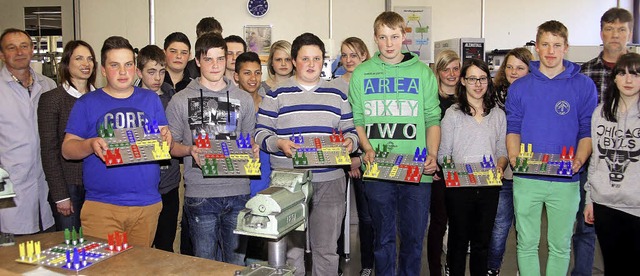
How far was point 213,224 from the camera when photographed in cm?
288

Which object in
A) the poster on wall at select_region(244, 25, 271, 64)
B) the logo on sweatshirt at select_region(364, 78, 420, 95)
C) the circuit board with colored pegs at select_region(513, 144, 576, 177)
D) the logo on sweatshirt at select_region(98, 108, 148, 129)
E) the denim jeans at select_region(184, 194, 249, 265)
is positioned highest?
the poster on wall at select_region(244, 25, 271, 64)

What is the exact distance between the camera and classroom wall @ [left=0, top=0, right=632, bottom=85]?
8.52 metres

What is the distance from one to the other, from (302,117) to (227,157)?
0.51 metres

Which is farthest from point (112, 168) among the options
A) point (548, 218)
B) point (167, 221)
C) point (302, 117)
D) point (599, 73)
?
point (599, 73)

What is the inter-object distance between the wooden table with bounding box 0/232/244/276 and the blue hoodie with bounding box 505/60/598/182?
6.67ft

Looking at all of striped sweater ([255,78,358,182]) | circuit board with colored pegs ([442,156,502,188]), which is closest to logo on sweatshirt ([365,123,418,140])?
striped sweater ([255,78,358,182])

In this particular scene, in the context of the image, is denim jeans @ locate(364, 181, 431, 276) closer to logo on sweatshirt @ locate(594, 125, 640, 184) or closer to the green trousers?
the green trousers

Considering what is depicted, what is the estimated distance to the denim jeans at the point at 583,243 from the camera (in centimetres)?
346

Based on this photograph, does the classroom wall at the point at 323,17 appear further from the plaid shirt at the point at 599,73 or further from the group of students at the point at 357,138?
the group of students at the point at 357,138

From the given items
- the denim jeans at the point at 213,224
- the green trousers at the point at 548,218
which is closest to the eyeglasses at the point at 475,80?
the green trousers at the point at 548,218

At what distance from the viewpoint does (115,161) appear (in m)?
2.51

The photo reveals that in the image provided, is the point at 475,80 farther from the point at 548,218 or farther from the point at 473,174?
the point at 548,218

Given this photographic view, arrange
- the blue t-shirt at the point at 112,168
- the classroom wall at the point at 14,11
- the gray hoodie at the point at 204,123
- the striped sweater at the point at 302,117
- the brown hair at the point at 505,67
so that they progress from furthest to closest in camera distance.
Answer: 1. the classroom wall at the point at 14,11
2. the brown hair at the point at 505,67
3. the striped sweater at the point at 302,117
4. the gray hoodie at the point at 204,123
5. the blue t-shirt at the point at 112,168

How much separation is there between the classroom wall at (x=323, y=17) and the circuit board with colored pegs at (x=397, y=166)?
5.40m
